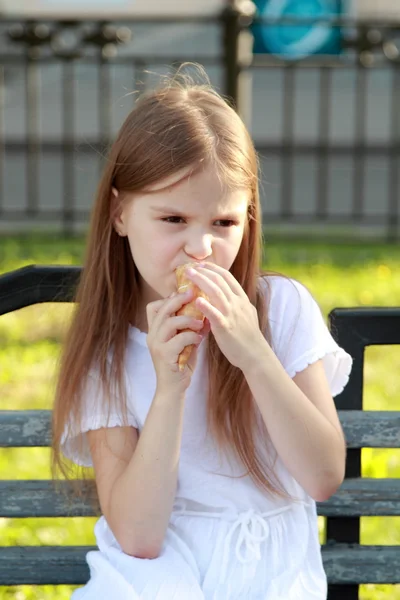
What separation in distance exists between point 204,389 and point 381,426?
1.17 ft

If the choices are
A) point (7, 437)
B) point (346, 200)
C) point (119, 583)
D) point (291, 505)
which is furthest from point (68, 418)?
point (346, 200)

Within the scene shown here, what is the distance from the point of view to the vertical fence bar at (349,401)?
2064 mm

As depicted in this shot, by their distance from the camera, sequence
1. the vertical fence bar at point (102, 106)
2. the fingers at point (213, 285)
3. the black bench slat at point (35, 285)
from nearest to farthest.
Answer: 1. the fingers at point (213, 285)
2. the black bench slat at point (35, 285)
3. the vertical fence bar at point (102, 106)

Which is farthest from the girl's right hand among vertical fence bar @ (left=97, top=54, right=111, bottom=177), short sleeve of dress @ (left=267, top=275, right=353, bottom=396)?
vertical fence bar @ (left=97, top=54, right=111, bottom=177)

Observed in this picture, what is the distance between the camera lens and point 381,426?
81.2 inches

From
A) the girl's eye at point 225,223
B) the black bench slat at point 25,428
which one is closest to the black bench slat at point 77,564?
the black bench slat at point 25,428

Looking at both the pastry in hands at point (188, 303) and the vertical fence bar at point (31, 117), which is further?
the vertical fence bar at point (31, 117)

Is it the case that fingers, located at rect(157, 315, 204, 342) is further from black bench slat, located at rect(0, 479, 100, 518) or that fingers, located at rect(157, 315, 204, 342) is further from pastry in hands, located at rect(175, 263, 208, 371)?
black bench slat, located at rect(0, 479, 100, 518)

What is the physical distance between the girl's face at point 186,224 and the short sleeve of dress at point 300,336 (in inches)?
6.8

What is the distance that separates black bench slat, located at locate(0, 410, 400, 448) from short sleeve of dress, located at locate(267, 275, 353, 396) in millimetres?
72

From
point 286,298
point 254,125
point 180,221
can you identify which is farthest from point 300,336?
point 254,125

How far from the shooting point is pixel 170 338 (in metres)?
1.77

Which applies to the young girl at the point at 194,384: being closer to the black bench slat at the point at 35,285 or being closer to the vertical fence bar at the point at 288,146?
the black bench slat at the point at 35,285

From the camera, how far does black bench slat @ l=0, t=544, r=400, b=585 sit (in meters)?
2.09
